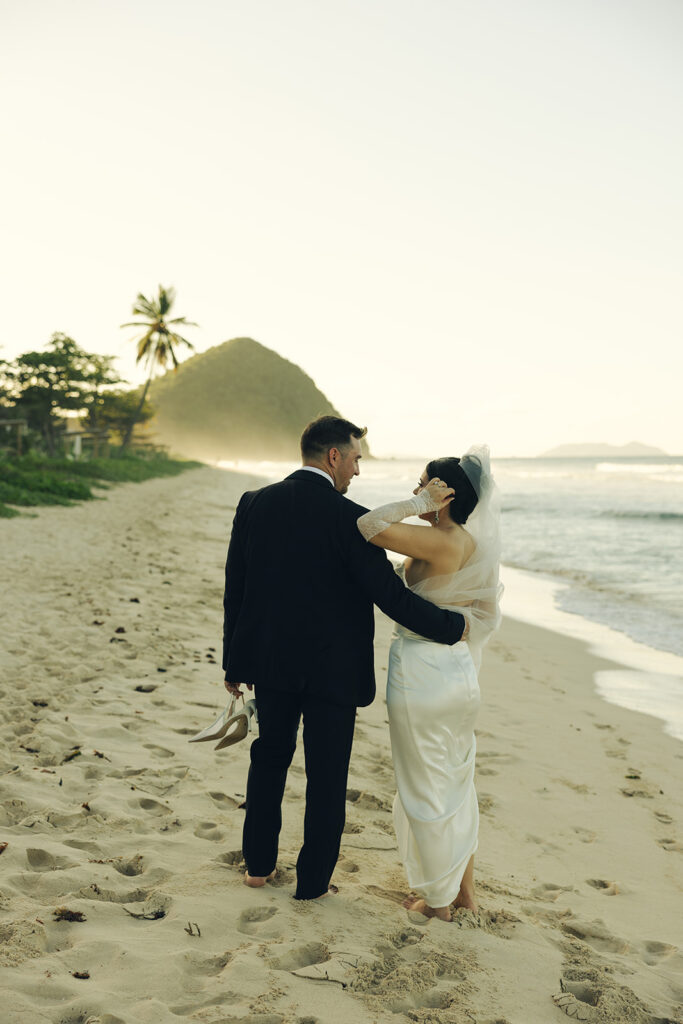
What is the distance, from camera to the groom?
2.92 m

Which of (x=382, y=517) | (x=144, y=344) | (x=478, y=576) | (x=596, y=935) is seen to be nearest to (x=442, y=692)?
(x=478, y=576)

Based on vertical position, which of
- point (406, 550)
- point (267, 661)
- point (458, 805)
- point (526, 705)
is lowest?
point (526, 705)

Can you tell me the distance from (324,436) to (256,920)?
188 centimetres

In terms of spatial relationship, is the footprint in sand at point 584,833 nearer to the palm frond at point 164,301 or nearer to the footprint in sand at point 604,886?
the footprint in sand at point 604,886

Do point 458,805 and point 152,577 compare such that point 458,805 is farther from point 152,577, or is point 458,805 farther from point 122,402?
point 122,402

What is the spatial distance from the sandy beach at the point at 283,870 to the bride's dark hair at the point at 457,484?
1.62 m

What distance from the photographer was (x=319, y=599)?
2.94m

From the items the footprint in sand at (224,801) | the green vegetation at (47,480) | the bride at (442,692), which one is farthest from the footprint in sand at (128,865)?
the green vegetation at (47,480)

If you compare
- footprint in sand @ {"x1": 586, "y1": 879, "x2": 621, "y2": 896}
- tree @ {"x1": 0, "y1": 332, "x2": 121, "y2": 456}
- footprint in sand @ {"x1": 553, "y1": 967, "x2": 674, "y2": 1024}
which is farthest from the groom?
tree @ {"x1": 0, "y1": 332, "x2": 121, "y2": 456}

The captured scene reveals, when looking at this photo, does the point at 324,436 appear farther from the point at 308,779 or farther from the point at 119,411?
the point at 119,411

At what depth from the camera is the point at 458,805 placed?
3049mm

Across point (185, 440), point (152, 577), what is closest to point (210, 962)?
point (152, 577)

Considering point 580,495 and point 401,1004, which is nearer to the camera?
point 401,1004

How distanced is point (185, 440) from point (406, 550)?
633 feet
